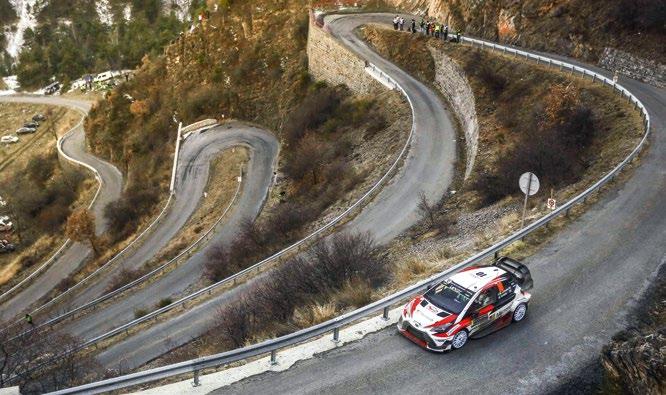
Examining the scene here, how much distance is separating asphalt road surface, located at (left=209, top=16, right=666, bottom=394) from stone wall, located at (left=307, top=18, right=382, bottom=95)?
2838 centimetres

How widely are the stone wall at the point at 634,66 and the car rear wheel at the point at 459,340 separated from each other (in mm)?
26334

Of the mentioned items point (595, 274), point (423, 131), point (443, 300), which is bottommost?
point (423, 131)

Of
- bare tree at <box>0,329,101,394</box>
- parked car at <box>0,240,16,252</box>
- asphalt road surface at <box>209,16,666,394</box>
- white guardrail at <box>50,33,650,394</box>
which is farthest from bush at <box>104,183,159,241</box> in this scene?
asphalt road surface at <box>209,16,666,394</box>

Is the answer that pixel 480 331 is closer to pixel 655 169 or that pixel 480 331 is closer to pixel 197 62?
pixel 655 169

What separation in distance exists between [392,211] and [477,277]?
15.6 meters

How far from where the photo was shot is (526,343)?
→ 1212 cm

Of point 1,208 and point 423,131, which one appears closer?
point 423,131

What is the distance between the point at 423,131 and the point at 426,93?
6725mm

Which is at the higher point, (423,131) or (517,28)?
(517,28)

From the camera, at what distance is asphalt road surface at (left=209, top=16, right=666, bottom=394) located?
36.3ft

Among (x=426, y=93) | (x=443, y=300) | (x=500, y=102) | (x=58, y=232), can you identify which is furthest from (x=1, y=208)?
(x=443, y=300)

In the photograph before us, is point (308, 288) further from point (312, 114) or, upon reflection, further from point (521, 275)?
point (312, 114)

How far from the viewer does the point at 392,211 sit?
1101 inches

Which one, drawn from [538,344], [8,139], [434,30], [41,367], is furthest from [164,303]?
[8,139]
